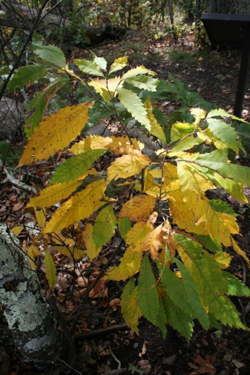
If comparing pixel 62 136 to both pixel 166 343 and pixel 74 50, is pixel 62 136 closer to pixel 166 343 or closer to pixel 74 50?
pixel 166 343

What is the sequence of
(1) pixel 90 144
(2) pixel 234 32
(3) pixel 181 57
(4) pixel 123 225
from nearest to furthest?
(1) pixel 90 144
(4) pixel 123 225
(2) pixel 234 32
(3) pixel 181 57

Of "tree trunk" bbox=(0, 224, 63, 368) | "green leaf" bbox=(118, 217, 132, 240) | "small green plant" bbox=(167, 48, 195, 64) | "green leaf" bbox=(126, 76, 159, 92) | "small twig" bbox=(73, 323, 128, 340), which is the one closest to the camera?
"green leaf" bbox=(126, 76, 159, 92)

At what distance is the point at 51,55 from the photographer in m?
0.83

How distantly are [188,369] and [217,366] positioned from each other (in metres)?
0.17

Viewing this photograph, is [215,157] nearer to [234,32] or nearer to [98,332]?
[98,332]

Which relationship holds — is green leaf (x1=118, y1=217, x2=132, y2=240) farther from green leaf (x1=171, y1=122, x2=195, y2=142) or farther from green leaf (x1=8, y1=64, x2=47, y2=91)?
green leaf (x1=8, y1=64, x2=47, y2=91)

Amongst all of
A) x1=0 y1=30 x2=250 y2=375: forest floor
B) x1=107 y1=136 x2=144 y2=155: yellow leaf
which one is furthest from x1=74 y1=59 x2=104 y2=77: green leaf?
x1=0 y1=30 x2=250 y2=375: forest floor

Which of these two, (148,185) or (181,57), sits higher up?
(181,57)

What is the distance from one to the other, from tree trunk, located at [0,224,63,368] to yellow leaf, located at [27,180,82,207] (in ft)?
1.36

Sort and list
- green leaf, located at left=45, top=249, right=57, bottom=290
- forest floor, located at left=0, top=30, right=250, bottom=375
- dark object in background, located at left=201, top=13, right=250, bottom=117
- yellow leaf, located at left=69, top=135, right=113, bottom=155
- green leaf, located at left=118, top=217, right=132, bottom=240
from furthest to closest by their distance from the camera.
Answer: dark object in background, located at left=201, top=13, right=250, bottom=117 → forest floor, located at left=0, top=30, right=250, bottom=375 → green leaf, located at left=45, top=249, right=57, bottom=290 → green leaf, located at left=118, top=217, right=132, bottom=240 → yellow leaf, located at left=69, top=135, right=113, bottom=155

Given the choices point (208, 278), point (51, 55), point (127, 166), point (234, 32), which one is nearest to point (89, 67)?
point (51, 55)

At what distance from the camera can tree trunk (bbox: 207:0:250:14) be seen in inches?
204

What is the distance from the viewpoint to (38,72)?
797 mm

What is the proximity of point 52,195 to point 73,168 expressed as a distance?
16 cm
